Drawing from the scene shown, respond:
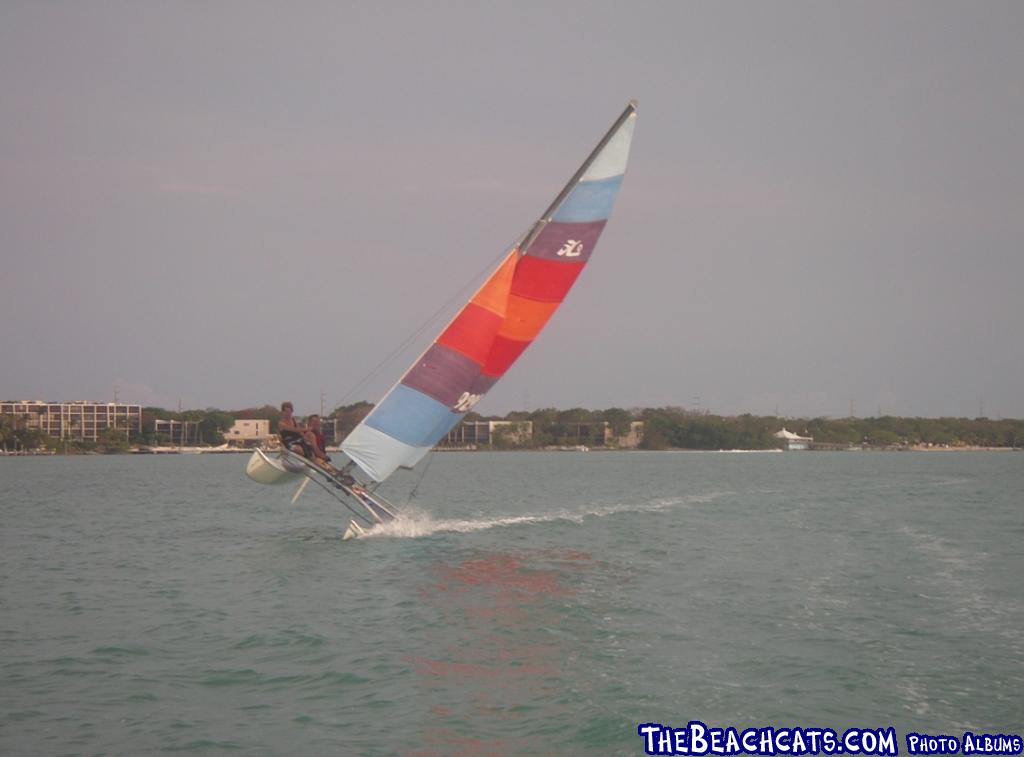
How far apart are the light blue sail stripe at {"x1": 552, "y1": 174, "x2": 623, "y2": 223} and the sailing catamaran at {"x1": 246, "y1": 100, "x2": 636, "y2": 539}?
0.9 inches

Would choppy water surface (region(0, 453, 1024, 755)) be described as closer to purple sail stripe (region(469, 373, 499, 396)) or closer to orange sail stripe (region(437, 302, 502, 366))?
purple sail stripe (region(469, 373, 499, 396))

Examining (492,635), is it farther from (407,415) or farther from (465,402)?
(465,402)

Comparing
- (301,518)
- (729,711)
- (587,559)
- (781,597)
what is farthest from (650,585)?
(301,518)

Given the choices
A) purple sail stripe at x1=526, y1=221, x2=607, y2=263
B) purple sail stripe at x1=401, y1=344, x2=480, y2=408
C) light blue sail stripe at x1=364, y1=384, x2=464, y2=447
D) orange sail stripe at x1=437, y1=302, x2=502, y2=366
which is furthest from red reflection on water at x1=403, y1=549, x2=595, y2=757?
purple sail stripe at x1=526, y1=221, x2=607, y2=263

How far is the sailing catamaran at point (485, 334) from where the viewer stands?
82.7 ft

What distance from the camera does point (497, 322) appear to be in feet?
83.5

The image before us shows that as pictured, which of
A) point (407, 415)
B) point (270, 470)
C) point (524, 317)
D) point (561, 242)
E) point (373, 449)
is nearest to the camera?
point (373, 449)

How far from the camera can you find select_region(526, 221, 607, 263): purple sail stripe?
2552 centimetres

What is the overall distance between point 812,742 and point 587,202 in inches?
655

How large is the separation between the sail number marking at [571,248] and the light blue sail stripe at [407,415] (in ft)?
14.5

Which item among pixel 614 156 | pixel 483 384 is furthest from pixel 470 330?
pixel 614 156

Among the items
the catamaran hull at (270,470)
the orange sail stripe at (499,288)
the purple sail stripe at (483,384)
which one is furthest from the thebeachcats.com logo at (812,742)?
the catamaran hull at (270,470)

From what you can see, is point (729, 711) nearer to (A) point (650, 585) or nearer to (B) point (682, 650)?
(B) point (682, 650)

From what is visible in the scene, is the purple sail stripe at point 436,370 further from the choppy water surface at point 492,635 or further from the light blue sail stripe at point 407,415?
the choppy water surface at point 492,635
